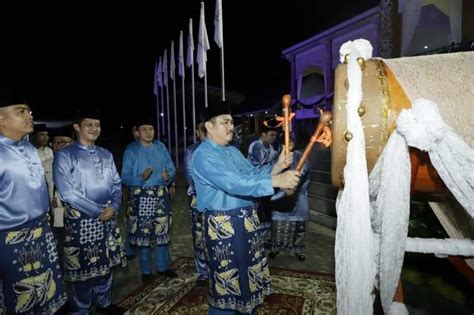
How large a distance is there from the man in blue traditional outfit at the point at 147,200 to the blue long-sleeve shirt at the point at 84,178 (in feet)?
2.95

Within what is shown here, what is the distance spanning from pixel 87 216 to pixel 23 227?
26.7 inches

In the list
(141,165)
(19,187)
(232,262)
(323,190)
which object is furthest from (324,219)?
(19,187)

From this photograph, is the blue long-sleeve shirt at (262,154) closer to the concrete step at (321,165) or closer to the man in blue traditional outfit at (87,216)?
the man in blue traditional outfit at (87,216)

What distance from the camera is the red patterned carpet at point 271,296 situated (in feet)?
11.7

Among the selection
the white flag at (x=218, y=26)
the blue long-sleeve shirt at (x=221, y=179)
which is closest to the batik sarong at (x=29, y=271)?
the blue long-sleeve shirt at (x=221, y=179)

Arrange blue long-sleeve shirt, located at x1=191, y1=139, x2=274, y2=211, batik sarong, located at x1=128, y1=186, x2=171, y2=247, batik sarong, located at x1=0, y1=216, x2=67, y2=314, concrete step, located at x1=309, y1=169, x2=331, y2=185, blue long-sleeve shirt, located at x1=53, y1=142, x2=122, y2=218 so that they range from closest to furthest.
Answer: blue long-sleeve shirt, located at x1=191, y1=139, x2=274, y2=211 → batik sarong, located at x1=0, y1=216, x2=67, y2=314 → blue long-sleeve shirt, located at x1=53, y1=142, x2=122, y2=218 → batik sarong, located at x1=128, y1=186, x2=171, y2=247 → concrete step, located at x1=309, y1=169, x2=331, y2=185

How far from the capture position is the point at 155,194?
4.43 metres

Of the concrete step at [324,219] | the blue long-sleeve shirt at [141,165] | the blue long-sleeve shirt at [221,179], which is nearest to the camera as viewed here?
the blue long-sleeve shirt at [221,179]

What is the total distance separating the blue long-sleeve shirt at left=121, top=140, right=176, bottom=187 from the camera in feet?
14.6

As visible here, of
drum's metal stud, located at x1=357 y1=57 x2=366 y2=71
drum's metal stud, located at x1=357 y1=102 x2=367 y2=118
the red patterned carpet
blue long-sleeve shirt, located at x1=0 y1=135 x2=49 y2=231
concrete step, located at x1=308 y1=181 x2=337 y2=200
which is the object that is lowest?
the red patterned carpet

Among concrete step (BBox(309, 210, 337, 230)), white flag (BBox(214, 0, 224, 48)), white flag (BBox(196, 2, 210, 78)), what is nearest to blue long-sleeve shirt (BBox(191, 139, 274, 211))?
concrete step (BBox(309, 210, 337, 230))

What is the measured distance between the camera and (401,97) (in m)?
1.30

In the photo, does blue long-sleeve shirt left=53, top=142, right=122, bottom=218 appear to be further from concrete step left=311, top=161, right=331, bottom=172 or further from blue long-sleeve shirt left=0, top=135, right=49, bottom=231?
concrete step left=311, top=161, right=331, bottom=172

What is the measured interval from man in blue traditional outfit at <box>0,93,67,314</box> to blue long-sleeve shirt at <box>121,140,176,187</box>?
163cm
